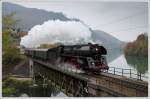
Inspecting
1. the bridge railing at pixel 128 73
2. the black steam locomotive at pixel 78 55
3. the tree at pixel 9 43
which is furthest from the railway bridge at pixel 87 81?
the tree at pixel 9 43

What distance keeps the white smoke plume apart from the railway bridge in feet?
1.01

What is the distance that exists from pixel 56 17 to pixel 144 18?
4.16 ft

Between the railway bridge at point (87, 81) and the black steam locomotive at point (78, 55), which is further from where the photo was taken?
the black steam locomotive at point (78, 55)

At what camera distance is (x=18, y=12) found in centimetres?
664

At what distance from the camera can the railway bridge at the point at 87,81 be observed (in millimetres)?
6611

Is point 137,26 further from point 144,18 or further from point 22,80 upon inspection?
point 22,80

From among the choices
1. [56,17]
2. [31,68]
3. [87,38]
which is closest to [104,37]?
[87,38]

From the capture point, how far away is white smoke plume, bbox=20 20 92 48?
269 inches

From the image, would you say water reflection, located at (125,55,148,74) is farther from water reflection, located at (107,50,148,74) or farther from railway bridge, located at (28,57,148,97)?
railway bridge, located at (28,57,148,97)

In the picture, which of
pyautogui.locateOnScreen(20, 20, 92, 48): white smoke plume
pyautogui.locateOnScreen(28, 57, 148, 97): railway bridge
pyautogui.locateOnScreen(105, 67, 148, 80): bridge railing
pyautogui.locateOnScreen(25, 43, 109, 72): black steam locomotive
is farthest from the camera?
pyautogui.locateOnScreen(25, 43, 109, 72): black steam locomotive

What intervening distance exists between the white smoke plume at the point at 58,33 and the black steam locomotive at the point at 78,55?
4.7 inches

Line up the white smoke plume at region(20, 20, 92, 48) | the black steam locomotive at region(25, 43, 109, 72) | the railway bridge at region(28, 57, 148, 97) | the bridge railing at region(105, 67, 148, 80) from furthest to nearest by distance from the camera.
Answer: the black steam locomotive at region(25, 43, 109, 72) < the white smoke plume at region(20, 20, 92, 48) < the bridge railing at region(105, 67, 148, 80) < the railway bridge at region(28, 57, 148, 97)

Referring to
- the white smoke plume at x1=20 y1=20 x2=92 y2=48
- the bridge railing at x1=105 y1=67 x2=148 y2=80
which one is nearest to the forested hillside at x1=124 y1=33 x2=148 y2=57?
the bridge railing at x1=105 y1=67 x2=148 y2=80

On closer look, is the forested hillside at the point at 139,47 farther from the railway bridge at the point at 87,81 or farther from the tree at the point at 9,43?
the tree at the point at 9,43
